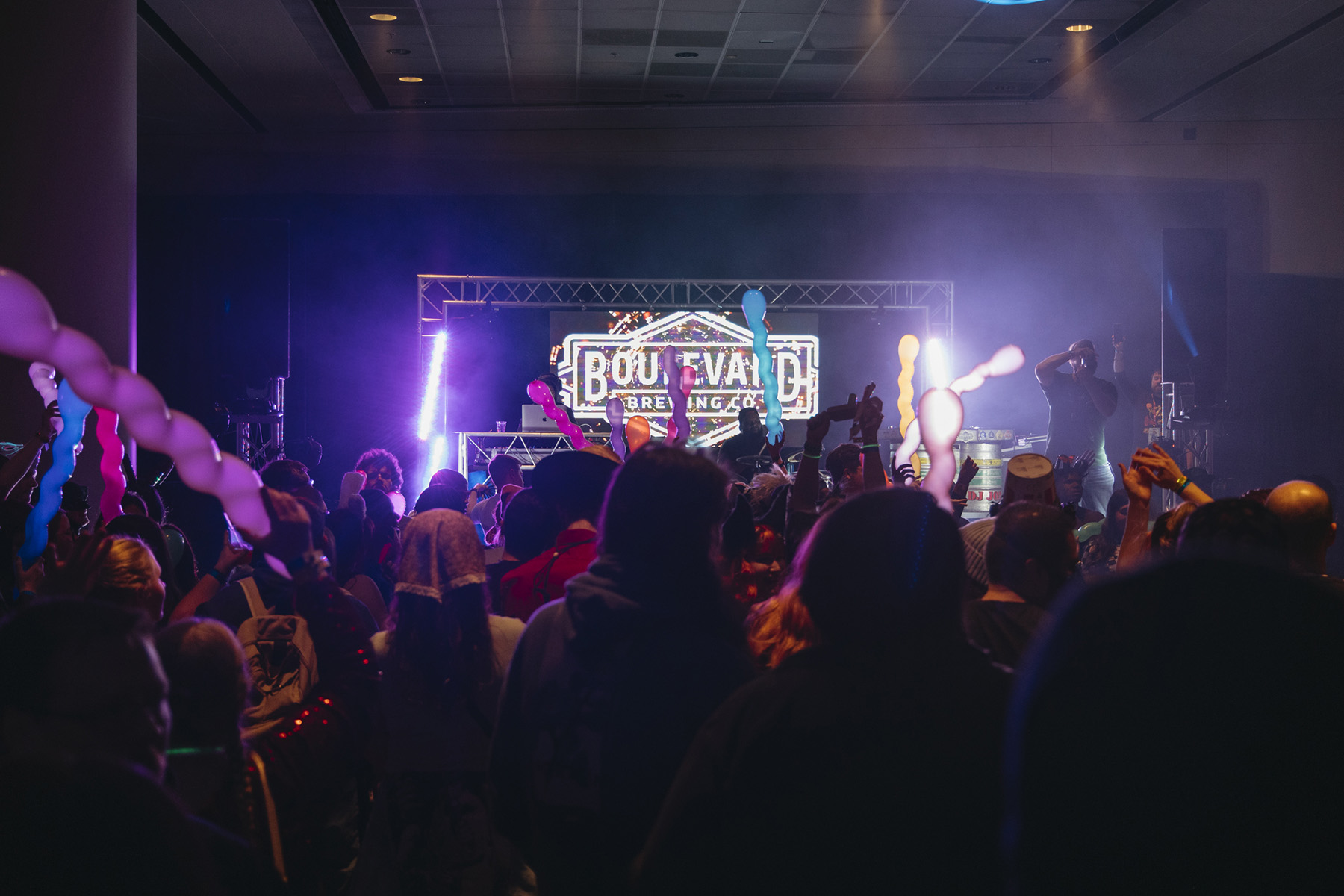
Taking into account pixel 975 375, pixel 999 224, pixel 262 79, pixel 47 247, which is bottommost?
pixel 975 375

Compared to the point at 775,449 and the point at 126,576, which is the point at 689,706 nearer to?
the point at 126,576

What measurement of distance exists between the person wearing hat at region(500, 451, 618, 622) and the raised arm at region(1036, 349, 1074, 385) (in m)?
4.42

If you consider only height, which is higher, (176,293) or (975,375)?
(176,293)

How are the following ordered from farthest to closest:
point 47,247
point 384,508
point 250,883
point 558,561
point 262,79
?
point 262,79 < point 47,247 < point 384,508 < point 558,561 < point 250,883

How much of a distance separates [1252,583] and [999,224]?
10.0 metres

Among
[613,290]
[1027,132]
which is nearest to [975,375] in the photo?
[613,290]

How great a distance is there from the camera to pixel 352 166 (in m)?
9.93

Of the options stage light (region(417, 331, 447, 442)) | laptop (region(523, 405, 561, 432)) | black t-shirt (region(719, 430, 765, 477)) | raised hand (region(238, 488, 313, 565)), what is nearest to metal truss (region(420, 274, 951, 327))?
stage light (region(417, 331, 447, 442))

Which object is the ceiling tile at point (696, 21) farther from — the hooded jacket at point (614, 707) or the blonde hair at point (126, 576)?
the hooded jacket at point (614, 707)

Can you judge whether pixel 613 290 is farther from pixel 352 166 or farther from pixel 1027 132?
pixel 1027 132

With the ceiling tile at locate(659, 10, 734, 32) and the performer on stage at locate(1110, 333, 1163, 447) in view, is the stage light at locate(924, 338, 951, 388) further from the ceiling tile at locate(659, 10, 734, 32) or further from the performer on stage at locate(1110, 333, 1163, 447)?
the ceiling tile at locate(659, 10, 734, 32)

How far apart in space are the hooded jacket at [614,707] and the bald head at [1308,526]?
1627 millimetres

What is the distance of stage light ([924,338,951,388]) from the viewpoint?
9812mm

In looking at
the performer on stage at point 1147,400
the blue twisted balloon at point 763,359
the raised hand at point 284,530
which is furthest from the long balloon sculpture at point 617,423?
the performer on stage at point 1147,400
